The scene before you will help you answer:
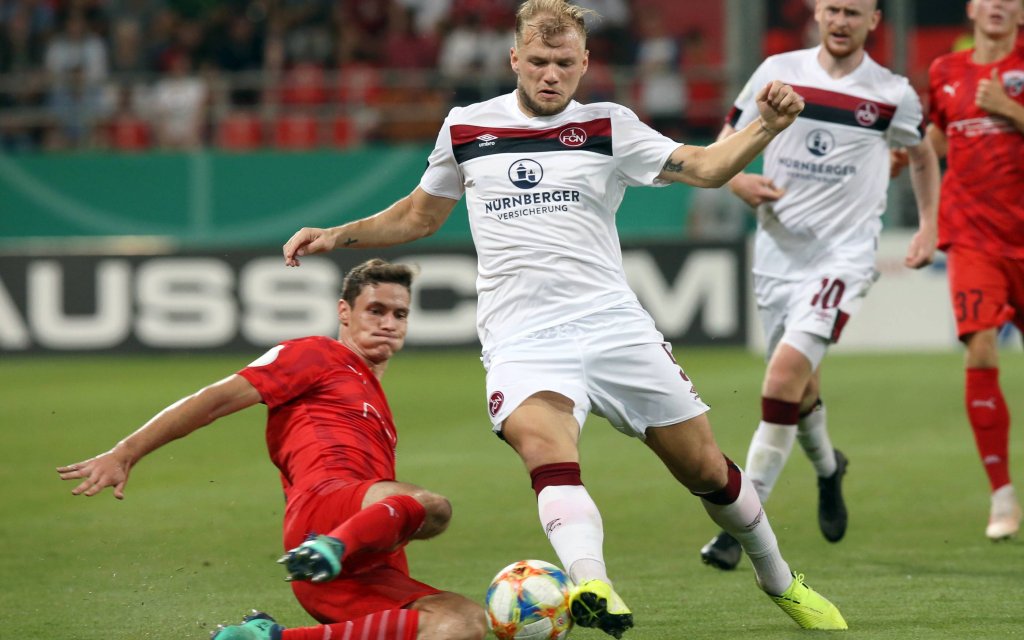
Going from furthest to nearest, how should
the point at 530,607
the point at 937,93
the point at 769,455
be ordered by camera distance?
the point at 937,93, the point at 769,455, the point at 530,607

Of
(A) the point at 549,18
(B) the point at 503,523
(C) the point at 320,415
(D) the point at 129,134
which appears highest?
(A) the point at 549,18

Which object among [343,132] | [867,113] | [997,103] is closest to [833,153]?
[867,113]

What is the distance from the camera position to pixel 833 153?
6969 mm

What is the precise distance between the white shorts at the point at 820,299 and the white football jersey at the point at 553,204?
1988mm

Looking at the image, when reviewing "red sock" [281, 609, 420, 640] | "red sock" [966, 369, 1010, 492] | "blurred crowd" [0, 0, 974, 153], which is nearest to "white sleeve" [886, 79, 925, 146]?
"red sock" [966, 369, 1010, 492]

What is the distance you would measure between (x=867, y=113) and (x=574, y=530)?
3230 mm

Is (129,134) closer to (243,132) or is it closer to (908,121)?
(243,132)

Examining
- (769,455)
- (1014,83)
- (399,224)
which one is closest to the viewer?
(399,224)

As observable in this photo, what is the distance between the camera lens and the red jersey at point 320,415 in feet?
16.2

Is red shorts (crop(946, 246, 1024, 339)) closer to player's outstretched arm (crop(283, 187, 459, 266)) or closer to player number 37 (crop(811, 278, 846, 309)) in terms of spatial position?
player number 37 (crop(811, 278, 846, 309))

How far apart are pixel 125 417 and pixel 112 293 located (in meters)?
4.56

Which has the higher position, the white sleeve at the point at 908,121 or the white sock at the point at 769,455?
the white sleeve at the point at 908,121

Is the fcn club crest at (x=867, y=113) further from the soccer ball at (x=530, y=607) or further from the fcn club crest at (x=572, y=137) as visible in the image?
the soccer ball at (x=530, y=607)

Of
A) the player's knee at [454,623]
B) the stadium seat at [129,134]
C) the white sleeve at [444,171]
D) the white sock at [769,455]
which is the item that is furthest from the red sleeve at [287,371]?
the stadium seat at [129,134]
